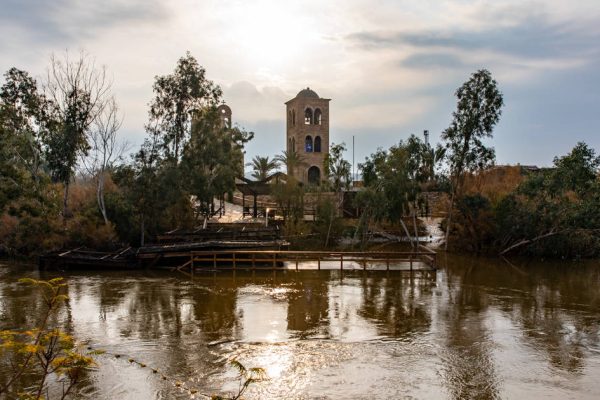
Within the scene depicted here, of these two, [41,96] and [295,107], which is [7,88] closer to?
[41,96]

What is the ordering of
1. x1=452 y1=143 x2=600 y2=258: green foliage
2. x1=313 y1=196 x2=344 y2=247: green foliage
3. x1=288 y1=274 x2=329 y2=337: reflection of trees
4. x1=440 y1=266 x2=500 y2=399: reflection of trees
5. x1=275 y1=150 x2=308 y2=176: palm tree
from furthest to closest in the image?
x1=275 y1=150 x2=308 y2=176: palm tree, x1=313 y1=196 x2=344 y2=247: green foliage, x1=452 y1=143 x2=600 y2=258: green foliage, x1=288 y1=274 x2=329 y2=337: reflection of trees, x1=440 y1=266 x2=500 y2=399: reflection of trees

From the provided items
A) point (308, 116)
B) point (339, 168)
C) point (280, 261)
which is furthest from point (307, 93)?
point (280, 261)

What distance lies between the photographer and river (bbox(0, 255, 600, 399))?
11.7m

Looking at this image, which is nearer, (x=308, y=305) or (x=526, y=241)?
(x=308, y=305)

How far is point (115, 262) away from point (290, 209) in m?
16.6

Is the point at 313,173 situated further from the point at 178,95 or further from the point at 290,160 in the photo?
the point at 178,95

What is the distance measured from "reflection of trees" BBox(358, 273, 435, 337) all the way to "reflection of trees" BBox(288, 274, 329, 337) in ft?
4.98

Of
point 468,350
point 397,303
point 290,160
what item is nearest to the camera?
point 468,350

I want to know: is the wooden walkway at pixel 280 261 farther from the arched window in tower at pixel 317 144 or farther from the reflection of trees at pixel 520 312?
the arched window in tower at pixel 317 144

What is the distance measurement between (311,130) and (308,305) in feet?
174

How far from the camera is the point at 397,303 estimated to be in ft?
65.0

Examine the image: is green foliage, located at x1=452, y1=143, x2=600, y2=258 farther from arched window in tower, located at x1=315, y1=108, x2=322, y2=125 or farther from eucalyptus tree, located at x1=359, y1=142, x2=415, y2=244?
arched window in tower, located at x1=315, y1=108, x2=322, y2=125

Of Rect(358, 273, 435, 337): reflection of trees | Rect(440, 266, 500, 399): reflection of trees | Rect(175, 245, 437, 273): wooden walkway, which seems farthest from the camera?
Rect(175, 245, 437, 273): wooden walkway

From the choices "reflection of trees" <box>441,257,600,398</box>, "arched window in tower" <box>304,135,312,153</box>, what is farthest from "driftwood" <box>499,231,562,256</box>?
"arched window in tower" <box>304,135,312,153</box>
